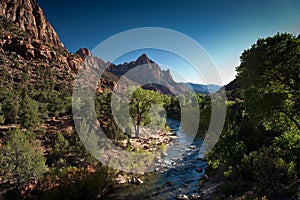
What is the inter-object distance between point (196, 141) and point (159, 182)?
19625 millimetres

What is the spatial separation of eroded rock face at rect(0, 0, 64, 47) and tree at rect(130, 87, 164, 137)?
9757cm

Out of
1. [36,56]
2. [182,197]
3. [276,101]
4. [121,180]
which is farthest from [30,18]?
[276,101]

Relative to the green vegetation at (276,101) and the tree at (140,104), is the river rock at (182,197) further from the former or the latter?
the tree at (140,104)

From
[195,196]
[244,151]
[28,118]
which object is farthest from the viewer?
[28,118]

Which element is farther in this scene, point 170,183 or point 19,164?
point 170,183

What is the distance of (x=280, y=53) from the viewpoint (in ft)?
32.0

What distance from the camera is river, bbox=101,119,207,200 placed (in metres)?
16.7

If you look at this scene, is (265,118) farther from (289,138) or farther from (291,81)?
(291,81)

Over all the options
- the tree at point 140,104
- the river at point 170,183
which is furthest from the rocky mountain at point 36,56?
the river at point 170,183

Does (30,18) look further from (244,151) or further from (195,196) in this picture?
(244,151)

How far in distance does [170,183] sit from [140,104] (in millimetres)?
16827

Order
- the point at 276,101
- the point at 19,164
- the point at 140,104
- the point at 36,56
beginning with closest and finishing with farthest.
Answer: the point at 276,101 < the point at 19,164 < the point at 140,104 < the point at 36,56

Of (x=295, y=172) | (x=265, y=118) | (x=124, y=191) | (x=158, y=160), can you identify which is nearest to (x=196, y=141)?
(x=158, y=160)

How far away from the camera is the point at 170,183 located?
19.0 metres
